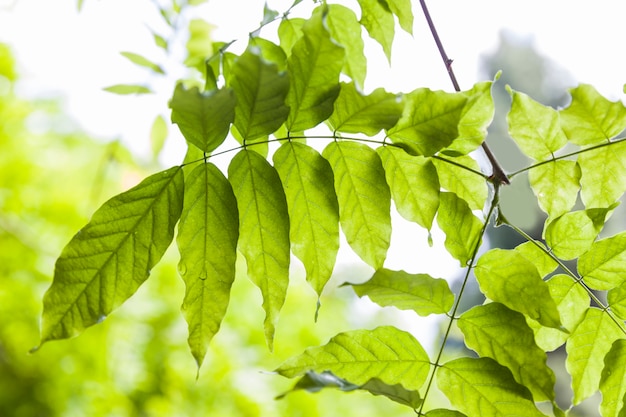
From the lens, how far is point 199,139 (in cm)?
49

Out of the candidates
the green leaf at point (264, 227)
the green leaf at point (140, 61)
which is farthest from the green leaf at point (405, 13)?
the green leaf at point (140, 61)

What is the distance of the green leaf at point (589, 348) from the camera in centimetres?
58

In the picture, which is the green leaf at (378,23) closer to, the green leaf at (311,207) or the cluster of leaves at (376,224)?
the cluster of leaves at (376,224)

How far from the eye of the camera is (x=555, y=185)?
59 centimetres

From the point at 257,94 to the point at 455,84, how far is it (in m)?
0.25

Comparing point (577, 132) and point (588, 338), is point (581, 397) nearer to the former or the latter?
point (588, 338)

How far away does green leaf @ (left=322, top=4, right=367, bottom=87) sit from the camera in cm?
64

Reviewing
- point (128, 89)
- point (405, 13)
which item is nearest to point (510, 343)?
point (405, 13)

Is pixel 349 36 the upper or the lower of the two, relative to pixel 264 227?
upper

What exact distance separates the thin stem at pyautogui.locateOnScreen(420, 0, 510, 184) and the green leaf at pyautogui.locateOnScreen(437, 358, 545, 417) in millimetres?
186

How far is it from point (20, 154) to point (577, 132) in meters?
2.73

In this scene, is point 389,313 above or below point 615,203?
above

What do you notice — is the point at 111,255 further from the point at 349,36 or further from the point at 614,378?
the point at 614,378

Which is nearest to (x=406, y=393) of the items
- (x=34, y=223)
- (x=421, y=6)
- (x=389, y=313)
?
(x=421, y=6)
